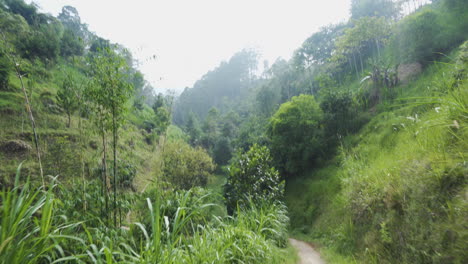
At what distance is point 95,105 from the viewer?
10.9 feet

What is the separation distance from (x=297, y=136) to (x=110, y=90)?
46.8 feet

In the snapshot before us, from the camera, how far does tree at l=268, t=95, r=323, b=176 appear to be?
1508 cm

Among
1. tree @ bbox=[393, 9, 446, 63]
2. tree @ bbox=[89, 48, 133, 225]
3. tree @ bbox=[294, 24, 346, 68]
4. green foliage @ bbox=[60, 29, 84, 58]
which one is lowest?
tree @ bbox=[89, 48, 133, 225]

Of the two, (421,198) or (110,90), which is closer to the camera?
(421,198)

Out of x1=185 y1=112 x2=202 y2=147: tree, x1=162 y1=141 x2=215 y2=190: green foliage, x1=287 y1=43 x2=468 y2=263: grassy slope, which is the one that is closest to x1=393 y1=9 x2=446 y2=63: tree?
x1=287 y1=43 x2=468 y2=263: grassy slope

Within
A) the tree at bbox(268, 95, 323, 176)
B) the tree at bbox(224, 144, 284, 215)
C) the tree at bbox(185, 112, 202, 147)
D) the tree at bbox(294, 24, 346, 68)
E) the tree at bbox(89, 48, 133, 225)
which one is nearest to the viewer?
the tree at bbox(89, 48, 133, 225)

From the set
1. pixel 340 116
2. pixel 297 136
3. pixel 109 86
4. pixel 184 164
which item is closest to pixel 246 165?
pixel 109 86

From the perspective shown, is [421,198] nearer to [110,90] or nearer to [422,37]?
[110,90]

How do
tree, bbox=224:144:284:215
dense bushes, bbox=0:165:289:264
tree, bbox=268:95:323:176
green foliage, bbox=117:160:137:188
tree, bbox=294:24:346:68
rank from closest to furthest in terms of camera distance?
1. dense bushes, bbox=0:165:289:264
2. green foliage, bbox=117:160:137:188
3. tree, bbox=224:144:284:215
4. tree, bbox=268:95:323:176
5. tree, bbox=294:24:346:68

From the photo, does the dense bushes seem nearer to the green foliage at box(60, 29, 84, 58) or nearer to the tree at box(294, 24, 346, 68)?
the green foliage at box(60, 29, 84, 58)

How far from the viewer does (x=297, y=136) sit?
15758 mm

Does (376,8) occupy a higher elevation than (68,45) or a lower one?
higher

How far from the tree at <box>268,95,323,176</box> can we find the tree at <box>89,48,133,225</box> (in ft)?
44.1

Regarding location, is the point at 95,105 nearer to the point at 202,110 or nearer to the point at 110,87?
the point at 110,87
